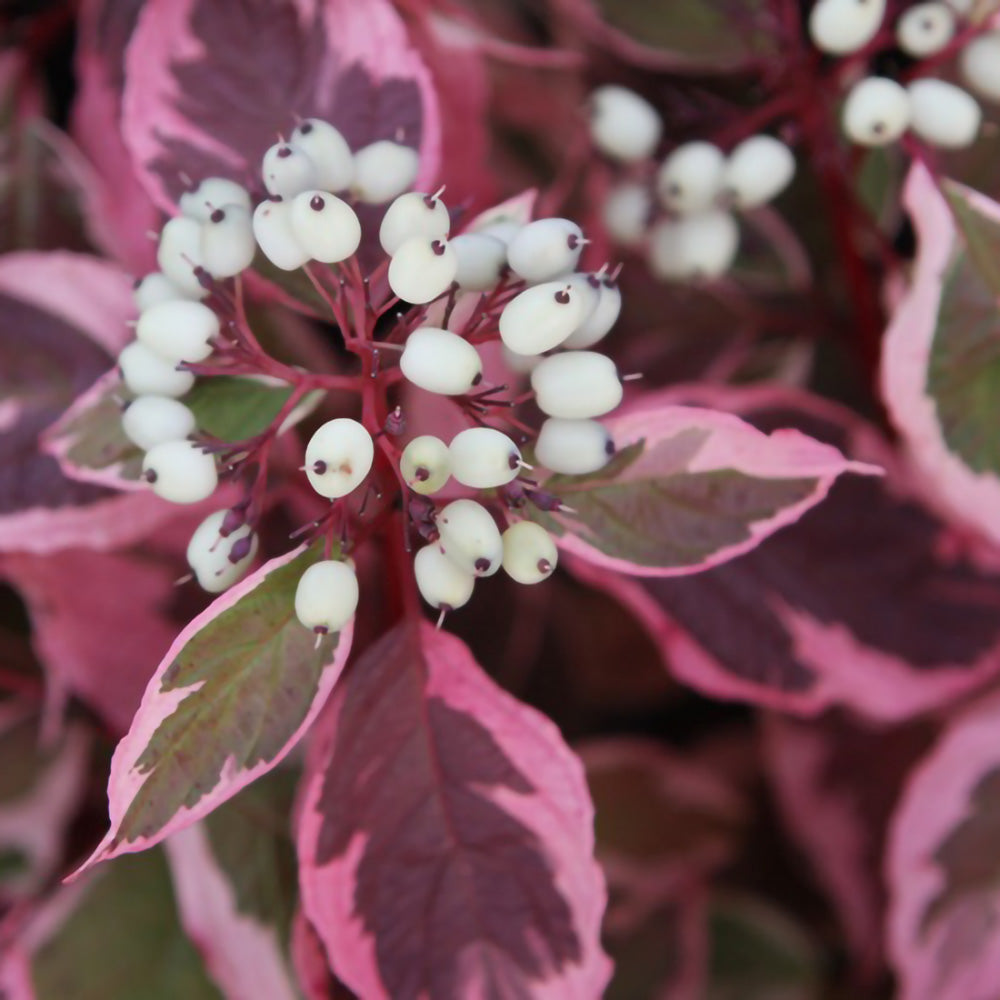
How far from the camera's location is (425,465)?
0.44 metres

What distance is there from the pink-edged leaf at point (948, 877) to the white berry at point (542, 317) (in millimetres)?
422

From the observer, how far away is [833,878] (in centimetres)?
87

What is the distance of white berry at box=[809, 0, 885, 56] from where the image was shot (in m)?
0.59

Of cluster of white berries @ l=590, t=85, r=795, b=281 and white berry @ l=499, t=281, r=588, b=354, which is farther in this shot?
cluster of white berries @ l=590, t=85, r=795, b=281

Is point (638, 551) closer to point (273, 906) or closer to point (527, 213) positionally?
point (527, 213)

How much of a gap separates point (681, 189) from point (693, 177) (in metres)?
0.01

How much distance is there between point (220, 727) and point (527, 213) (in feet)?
0.88

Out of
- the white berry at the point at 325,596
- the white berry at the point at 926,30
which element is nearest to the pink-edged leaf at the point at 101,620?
the white berry at the point at 325,596

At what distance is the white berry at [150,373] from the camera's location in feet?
1.67

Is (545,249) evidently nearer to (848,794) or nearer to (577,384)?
(577,384)

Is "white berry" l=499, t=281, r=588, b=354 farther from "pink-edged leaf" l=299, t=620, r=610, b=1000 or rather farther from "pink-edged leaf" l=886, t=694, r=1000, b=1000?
"pink-edged leaf" l=886, t=694, r=1000, b=1000

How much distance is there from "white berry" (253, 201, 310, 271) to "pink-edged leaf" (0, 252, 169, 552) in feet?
0.62

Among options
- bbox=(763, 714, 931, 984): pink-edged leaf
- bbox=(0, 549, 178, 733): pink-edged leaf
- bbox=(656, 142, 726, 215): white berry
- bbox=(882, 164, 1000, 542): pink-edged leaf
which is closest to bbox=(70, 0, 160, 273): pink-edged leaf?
bbox=(0, 549, 178, 733): pink-edged leaf

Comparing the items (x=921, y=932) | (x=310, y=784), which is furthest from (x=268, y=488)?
(x=921, y=932)
